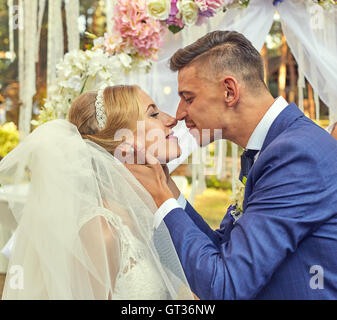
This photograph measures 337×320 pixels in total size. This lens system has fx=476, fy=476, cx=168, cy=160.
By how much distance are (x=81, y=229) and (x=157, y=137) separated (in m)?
0.59

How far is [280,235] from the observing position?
145 cm

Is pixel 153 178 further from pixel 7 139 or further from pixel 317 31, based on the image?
pixel 7 139

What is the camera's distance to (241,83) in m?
1.85

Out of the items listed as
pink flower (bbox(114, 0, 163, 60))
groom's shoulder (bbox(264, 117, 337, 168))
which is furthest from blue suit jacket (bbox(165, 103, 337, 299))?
pink flower (bbox(114, 0, 163, 60))

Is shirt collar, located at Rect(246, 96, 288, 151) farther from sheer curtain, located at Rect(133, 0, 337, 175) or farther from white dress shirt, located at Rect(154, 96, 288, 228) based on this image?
sheer curtain, located at Rect(133, 0, 337, 175)

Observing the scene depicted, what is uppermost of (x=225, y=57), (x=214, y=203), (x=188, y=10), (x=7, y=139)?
(x=188, y=10)

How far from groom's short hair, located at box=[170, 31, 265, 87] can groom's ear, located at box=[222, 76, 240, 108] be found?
43mm

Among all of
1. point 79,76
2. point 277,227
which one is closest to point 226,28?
point 79,76

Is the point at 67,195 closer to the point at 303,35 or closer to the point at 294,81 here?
the point at 303,35

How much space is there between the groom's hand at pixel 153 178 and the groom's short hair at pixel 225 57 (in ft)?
1.35

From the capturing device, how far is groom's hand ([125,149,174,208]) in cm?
167

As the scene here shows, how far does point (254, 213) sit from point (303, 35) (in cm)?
182

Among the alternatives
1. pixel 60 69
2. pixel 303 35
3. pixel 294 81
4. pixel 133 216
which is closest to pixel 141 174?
pixel 133 216

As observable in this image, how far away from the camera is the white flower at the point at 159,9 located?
8.78ft
